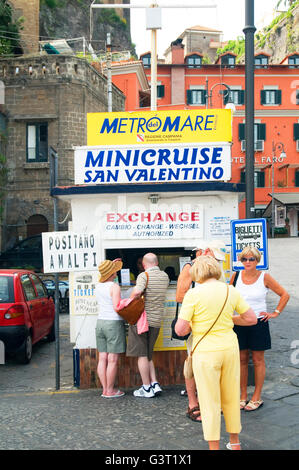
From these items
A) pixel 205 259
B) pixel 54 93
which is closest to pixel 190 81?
pixel 54 93

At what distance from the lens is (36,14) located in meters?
36.2

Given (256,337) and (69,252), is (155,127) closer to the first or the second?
(69,252)

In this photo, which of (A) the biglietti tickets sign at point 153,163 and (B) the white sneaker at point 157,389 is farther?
(A) the biglietti tickets sign at point 153,163

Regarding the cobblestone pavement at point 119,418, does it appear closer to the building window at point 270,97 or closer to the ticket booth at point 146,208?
the ticket booth at point 146,208

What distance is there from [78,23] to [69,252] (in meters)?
43.1

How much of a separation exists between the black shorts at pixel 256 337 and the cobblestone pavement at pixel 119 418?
684 millimetres

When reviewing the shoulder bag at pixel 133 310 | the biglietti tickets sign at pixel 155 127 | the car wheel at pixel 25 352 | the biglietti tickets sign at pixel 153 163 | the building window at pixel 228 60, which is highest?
the building window at pixel 228 60

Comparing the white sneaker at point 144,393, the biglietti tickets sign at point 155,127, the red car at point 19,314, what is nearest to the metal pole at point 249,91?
the biglietti tickets sign at point 155,127

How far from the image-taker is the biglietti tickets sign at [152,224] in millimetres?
7160

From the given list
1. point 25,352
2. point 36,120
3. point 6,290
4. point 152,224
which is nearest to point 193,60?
point 36,120

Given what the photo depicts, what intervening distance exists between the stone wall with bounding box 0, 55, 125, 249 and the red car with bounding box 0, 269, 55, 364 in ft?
56.0

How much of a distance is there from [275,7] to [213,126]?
68355 millimetres

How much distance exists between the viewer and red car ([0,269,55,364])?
8430 mm
